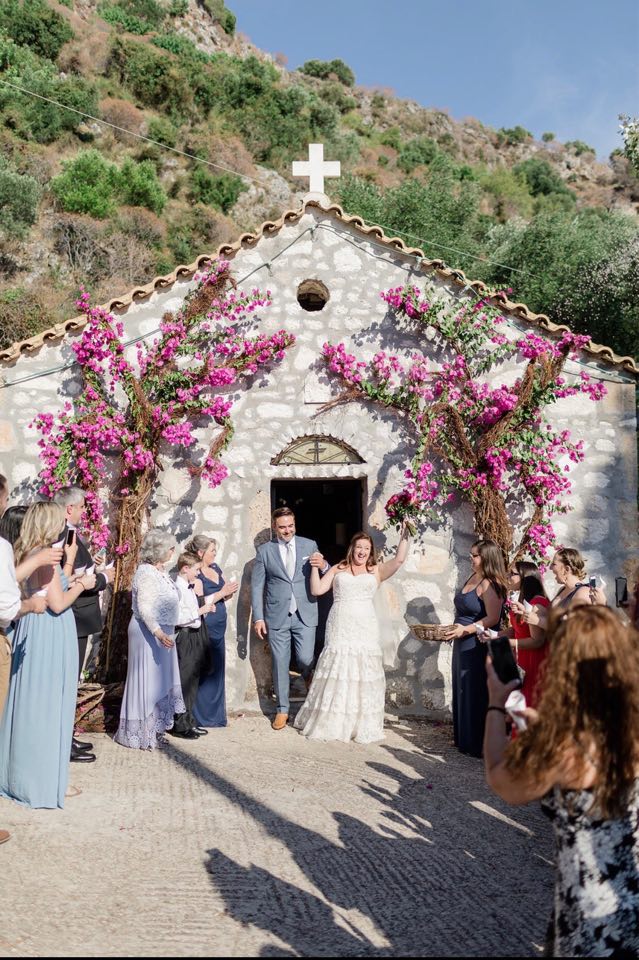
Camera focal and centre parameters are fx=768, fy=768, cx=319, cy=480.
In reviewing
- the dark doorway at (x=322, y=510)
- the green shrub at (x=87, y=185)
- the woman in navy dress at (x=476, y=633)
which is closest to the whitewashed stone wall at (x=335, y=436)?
the woman in navy dress at (x=476, y=633)

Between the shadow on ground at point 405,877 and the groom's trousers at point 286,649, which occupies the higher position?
the groom's trousers at point 286,649

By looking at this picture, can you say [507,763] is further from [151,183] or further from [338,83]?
[338,83]

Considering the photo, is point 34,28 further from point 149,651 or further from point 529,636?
point 529,636

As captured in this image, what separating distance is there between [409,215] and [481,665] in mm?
15048

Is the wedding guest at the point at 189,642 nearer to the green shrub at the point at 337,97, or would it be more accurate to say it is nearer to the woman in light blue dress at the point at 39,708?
the woman in light blue dress at the point at 39,708

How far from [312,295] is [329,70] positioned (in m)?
43.4

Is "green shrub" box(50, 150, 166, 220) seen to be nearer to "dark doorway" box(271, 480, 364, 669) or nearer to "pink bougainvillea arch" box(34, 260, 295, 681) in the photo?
"dark doorway" box(271, 480, 364, 669)

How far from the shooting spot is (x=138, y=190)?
77.8ft

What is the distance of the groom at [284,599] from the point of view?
705 cm

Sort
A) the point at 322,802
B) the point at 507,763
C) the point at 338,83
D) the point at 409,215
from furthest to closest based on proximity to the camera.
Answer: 1. the point at 338,83
2. the point at 409,215
3. the point at 322,802
4. the point at 507,763

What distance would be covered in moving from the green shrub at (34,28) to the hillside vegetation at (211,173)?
0.22 ft

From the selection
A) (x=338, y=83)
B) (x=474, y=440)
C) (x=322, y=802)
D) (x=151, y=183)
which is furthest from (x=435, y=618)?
(x=338, y=83)

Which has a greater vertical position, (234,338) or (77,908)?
(234,338)

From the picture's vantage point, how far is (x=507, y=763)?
7.40 ft
